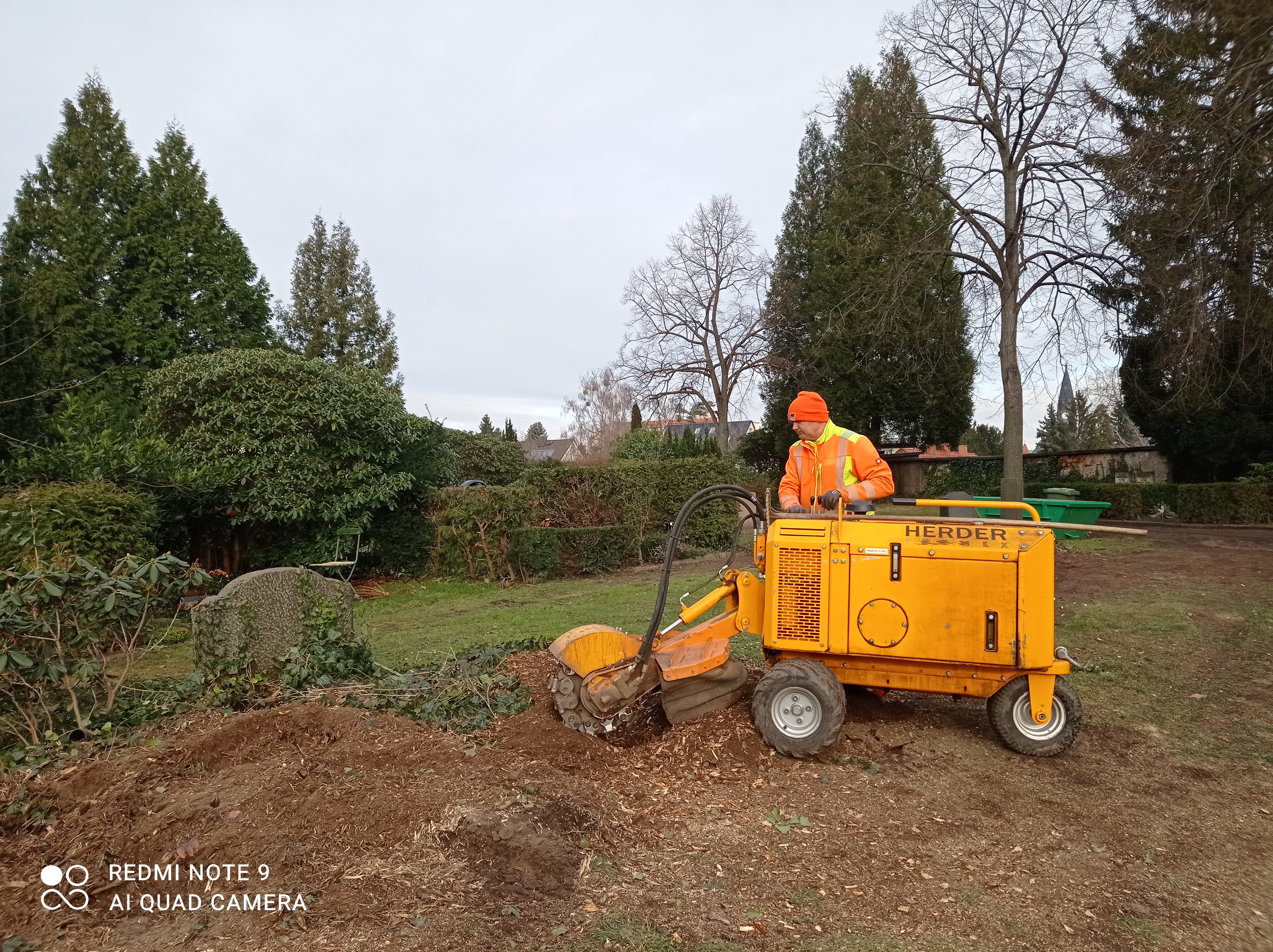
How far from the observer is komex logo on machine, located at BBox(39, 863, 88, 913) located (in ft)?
10.9

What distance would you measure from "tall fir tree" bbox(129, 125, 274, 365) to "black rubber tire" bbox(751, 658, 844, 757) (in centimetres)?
2240

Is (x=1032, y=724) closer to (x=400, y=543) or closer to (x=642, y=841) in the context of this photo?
(x=642, y=841)

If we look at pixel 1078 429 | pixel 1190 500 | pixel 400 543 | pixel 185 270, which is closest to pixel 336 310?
pixel 185 270

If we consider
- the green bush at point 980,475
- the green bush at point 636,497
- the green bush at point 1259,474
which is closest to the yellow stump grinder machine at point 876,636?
the green bush at point 636,497

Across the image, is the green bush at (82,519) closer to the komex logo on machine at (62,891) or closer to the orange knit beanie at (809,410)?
the komex logo on machine at (62,891)

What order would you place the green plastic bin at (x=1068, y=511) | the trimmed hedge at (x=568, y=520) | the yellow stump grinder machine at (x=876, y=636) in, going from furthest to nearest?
the trimmed hedge at (x=568, y=520)
the green plastic bin at (x=1068, y=511)
the yellow stump grinder machine at (x=876, y=636)

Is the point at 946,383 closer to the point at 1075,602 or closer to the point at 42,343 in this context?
the point at 1075,602

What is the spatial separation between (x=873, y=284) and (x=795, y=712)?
14856mm

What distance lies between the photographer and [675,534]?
5.23m

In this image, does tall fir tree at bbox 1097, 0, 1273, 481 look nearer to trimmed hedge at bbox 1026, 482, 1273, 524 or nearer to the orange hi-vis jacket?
trimmed hedge at bbox 1026, 482, 1273, 524

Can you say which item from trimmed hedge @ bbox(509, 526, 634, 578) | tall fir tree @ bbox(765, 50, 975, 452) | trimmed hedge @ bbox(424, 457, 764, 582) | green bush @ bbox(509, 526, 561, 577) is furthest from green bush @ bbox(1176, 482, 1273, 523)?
green bush @ bbox(509, 526, 561, 577)

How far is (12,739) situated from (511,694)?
2899mm

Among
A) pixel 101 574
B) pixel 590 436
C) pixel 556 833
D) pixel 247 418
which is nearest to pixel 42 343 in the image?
pixel 247 418

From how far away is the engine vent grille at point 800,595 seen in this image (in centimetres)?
504
